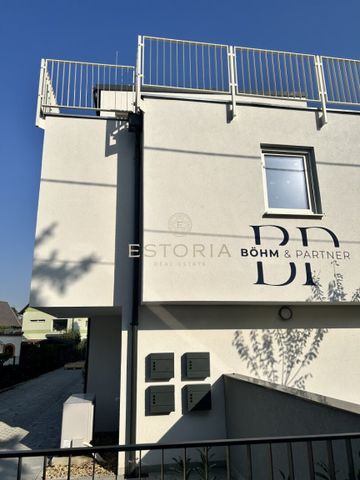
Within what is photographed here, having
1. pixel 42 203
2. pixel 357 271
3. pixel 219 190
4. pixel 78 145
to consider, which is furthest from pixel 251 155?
pixel 42 203

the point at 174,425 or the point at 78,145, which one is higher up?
the point at 78,145

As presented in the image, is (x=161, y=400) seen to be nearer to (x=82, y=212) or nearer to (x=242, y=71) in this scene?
(x=82, y=212)

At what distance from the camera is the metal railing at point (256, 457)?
2.13 m

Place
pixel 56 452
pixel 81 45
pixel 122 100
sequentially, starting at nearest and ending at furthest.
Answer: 1. pixel 56 452
2. pixel 81 45
3. pixel 122 100

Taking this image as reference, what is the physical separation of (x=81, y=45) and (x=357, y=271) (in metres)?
6.74

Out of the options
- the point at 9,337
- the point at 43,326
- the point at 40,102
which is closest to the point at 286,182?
the point at 40,102

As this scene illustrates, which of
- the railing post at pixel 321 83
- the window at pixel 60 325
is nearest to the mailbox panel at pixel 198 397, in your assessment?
the railing post at pixel 321 83

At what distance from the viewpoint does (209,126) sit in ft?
20.2

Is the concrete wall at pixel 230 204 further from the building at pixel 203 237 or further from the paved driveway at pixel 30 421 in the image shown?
the paved driveway at pixel 30 421

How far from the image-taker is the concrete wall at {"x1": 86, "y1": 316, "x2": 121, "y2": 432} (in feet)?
23.9

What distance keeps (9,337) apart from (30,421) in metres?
19.1

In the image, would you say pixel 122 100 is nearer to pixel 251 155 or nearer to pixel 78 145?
pixel 78 145

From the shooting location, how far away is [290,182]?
6195 millimetres

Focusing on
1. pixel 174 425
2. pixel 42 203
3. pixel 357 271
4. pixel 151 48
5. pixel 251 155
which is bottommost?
pixel 174 425
